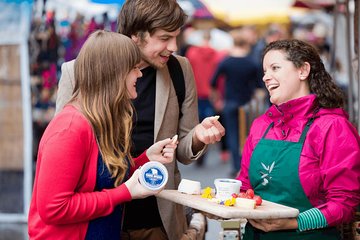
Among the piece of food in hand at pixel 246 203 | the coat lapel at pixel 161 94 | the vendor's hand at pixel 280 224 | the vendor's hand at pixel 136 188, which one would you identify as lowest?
the vendor's hand at pixel 280 224

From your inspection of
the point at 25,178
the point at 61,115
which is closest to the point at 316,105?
the point at 61,115

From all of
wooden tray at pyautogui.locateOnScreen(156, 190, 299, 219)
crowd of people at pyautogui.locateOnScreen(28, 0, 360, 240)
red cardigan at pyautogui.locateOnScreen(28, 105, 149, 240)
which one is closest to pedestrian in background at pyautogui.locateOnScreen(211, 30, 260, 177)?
crowd of people at pyautogui.locateOnScreen(28, 0, 360, 240)

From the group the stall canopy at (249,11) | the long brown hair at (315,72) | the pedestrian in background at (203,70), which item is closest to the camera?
the long brown hair at (315,72)

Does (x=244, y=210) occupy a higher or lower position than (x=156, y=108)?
lower

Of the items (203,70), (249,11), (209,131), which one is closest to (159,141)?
(209,131)

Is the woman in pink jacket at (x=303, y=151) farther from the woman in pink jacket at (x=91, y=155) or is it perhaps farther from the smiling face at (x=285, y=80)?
the woman in pink jacket at (x=91, y=155)

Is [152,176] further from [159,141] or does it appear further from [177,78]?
[177,78]

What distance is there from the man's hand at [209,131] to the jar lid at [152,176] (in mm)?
513

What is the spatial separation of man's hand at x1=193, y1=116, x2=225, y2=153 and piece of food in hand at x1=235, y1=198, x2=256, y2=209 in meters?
0.48

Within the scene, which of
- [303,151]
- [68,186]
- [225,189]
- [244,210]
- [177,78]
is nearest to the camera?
[68,186]

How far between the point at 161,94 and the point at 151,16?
1.29 feet

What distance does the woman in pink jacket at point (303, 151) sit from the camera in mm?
3203

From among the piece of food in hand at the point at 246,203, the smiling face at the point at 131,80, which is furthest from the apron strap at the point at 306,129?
the smiling face at the point at 131,80

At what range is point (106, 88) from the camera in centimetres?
295
